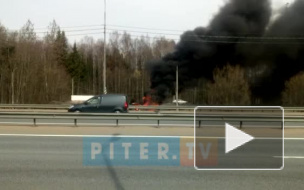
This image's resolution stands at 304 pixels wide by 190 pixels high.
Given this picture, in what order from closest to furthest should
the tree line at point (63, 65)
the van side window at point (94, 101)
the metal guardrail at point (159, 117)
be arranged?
the metal guardrail at point (159, 117)
the van side window at point (94, 101)
the tree line at point (63, 65)

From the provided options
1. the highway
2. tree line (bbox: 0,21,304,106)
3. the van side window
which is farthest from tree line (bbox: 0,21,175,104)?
the highway

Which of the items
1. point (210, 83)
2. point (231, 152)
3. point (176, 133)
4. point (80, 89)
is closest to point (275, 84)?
point (210, 83)

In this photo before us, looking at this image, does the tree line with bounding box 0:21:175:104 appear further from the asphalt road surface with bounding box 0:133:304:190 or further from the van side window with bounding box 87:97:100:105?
the asphalt road surface with bounding box 0:133:304:190

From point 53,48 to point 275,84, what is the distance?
29154 millimetres

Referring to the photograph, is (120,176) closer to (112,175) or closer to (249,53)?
(112,175)

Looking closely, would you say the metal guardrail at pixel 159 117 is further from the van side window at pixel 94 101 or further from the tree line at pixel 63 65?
the tree line at pixel 63 65

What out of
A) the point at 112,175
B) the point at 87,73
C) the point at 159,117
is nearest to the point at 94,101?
the point at 159,117

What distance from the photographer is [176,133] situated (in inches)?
→ 414

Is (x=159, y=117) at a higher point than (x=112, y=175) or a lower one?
higher

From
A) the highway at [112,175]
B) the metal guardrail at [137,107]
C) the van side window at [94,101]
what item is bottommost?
the highway at [112,175]

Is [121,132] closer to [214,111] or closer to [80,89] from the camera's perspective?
[214,111]

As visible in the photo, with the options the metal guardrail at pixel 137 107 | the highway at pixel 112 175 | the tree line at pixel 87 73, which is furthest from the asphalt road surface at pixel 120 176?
the tree line at pixel 87 73

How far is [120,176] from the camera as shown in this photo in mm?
4887

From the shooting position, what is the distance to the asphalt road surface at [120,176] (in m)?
4.43
